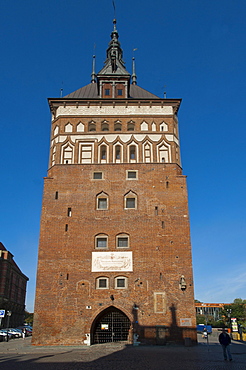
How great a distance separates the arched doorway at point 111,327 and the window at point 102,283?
1.74 meters

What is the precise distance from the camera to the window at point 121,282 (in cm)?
2370

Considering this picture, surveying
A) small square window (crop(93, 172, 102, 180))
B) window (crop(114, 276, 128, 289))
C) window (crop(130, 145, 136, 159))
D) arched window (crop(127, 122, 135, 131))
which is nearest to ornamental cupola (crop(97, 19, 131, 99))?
arched window (crop(127, 122, 135, 131))

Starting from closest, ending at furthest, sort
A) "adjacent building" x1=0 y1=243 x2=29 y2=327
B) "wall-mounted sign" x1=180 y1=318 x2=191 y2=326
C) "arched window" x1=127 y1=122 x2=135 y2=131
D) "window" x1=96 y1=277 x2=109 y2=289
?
"wall-mounted sign" x1=180 y1=318 x2=191 y2=326
"window" x1=96 y1=277 x2=109 y2=289
"arched window" x1=127 y1=122 x2=135 y2=131
"adjacent building" x1=0 y1=243 x2=29 y2=327

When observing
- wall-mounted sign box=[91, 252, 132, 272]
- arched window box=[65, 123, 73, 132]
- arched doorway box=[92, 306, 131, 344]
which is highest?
arched window box=[65, 123, 73, 132]

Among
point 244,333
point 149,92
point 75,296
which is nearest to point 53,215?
point 75,296

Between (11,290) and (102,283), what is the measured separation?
36842 millimetres

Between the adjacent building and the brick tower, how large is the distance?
22.8 m

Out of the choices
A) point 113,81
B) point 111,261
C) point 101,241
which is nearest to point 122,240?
point 101,241

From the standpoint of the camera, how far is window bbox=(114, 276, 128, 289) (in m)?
23.7

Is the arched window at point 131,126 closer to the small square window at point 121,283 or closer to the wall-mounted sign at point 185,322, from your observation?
the small square window at point 121,283

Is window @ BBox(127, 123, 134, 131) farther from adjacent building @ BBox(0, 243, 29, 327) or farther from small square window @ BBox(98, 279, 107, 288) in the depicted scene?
adjacent building @ BBox(0, 243, 29, 327)

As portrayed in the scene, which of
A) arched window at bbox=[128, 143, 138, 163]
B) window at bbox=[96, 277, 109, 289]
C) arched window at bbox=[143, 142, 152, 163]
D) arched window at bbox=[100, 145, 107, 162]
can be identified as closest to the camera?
window at bbox=[96, 277, 109, 289]

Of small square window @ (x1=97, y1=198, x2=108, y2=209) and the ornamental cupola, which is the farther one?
the ornamental cupola

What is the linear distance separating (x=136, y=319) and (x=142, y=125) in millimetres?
14446
